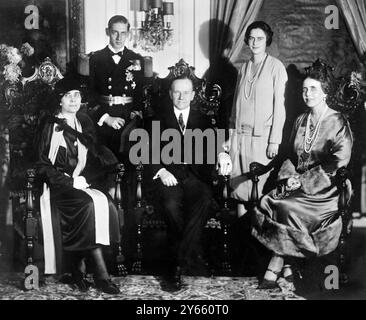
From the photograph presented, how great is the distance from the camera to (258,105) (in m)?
5.02

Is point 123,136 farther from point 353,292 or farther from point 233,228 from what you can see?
point 353,292

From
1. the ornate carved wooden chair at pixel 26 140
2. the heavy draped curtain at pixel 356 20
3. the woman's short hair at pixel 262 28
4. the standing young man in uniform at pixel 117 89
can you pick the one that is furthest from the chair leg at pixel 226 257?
the heavy draped curtain at pixel 356 20

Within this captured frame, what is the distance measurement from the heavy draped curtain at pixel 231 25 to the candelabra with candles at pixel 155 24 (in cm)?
34

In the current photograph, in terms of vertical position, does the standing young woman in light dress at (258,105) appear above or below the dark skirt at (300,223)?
above

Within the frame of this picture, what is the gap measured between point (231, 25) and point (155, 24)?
563 mm

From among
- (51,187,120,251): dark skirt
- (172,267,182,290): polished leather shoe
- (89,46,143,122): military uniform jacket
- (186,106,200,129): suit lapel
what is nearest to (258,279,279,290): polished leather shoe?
(172,267,182,290): polished leather shoe

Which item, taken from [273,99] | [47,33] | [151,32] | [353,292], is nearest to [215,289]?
[353,292]

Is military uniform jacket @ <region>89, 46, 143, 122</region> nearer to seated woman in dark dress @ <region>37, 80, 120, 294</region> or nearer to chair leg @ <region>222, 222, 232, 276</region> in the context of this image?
seated woman in dark dress @ <region>37, 80, 120, 294</region>

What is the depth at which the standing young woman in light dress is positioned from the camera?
5016 mm

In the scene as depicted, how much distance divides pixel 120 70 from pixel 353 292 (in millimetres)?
2412

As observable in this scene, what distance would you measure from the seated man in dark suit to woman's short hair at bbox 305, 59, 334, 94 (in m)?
0.83

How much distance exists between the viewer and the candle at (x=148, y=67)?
16.7 ft

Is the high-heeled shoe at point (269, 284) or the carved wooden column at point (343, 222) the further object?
the high-heeled shoe at point (269, 284)

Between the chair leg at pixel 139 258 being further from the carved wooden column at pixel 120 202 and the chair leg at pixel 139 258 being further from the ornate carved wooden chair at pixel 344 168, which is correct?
the ornate carved wooden chair at pixel 344 168
